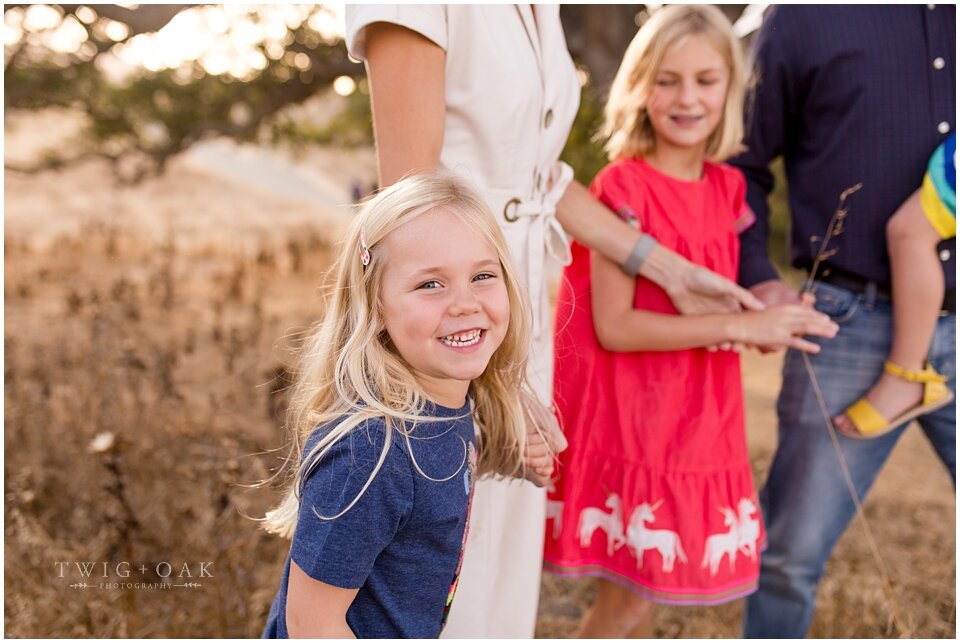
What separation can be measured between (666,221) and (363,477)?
38.8 inches

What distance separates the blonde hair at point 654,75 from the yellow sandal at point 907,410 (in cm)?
63

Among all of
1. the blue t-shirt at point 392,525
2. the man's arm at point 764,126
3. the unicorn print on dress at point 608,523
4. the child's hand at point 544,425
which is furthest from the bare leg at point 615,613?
the man's arm at point 764,126

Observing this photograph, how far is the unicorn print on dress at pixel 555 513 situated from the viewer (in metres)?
1.87

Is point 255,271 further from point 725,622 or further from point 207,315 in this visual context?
point 725,622

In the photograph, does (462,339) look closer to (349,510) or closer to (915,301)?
(349,510)

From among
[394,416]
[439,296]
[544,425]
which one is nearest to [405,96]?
[439,296]

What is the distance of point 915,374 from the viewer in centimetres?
190

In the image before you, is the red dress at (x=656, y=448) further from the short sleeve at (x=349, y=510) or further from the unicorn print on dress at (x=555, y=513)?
the short sleeve at (x=349, y=510)

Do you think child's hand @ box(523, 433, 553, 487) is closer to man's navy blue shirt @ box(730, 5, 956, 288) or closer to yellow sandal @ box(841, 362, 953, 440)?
man's navy blue shirt @ box(730, 5, 956, 288)

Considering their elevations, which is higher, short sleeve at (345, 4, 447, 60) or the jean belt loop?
short sleeve at (345, 4, 447, 60)

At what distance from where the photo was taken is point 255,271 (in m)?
6.37

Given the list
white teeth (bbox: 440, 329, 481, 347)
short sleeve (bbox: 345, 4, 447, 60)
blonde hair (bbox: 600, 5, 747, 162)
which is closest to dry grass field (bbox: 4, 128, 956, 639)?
white teeth (bbox: 440, 329, 481, 347)

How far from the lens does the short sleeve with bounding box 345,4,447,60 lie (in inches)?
53.5

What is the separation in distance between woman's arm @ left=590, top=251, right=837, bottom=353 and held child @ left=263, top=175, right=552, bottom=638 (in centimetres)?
46
